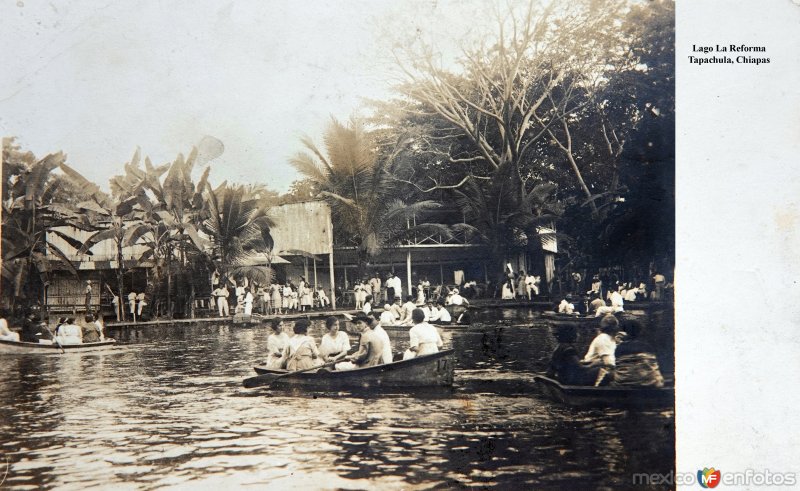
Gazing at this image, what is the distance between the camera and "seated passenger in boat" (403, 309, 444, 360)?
4.03 meters

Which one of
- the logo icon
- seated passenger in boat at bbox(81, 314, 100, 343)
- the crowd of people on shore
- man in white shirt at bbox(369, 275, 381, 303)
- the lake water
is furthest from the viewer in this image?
seated passenger in boat at bbox(81, 314, 100, 343)

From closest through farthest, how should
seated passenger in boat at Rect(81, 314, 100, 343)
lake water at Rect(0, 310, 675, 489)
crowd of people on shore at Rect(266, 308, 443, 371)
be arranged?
lake water at Rect(0, 310, 675, 489), crowd of people on shore at Rect(266, 308, 443, 371), seated passenger in boat at Rect(81, 314, 100, 343)

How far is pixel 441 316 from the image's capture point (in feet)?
13.7

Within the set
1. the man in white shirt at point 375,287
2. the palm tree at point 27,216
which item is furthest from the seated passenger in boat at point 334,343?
the palm tree at point 27,216

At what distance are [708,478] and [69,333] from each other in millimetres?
4369

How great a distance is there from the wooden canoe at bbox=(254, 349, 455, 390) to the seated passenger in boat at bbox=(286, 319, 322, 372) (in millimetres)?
91

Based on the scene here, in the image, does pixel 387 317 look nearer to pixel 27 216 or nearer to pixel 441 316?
pixel 441 316

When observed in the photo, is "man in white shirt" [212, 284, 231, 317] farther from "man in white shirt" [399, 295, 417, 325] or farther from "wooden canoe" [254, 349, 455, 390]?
"man in white shirt" [399, 295, 417, 325]

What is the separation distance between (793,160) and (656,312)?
1369 mm

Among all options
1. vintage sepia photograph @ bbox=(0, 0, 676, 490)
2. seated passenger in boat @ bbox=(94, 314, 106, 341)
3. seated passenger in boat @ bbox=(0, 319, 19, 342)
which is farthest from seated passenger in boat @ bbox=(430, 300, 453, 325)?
seated passenger in boat @ bbox=(0, 319, 19, 342)

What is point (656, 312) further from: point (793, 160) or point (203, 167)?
point (203, 167)

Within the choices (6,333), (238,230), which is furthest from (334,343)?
(6,333)

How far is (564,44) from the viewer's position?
13.5ft

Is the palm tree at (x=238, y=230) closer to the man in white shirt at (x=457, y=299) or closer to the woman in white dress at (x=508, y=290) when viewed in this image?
the man in white shirt at (x=457, y=299)
